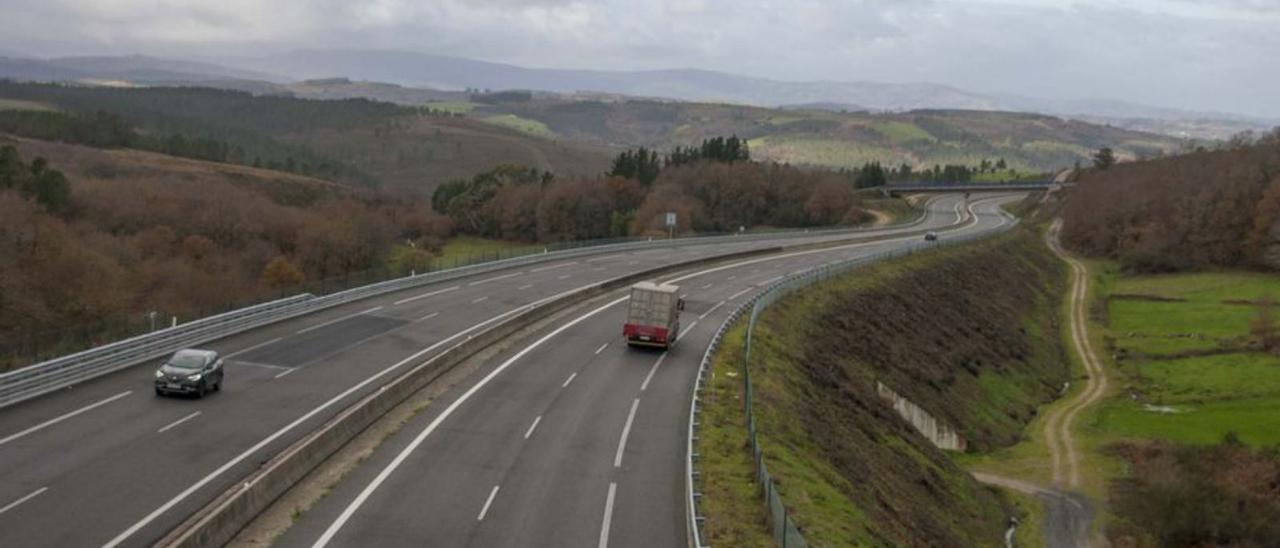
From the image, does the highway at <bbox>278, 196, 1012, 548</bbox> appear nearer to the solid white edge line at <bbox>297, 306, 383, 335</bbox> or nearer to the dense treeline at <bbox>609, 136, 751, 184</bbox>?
the solid white edge line at <bbox>297, 306, 383, 335</bbox>

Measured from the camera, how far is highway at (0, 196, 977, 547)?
22.7 meters

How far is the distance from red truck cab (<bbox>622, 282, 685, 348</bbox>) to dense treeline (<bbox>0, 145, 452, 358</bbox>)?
15.3 m

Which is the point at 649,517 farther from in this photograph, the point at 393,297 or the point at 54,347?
the point at 393,297

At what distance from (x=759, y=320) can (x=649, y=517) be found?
107ft

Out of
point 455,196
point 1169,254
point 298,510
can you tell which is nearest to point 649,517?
point 298,510

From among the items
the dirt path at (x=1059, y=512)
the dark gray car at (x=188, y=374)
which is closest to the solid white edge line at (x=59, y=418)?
the dark gray car at (x=188, y=374)

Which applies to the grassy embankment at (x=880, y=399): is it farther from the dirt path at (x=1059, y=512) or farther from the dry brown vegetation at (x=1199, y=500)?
the dry brown vegetation at (x=1199, y=500)

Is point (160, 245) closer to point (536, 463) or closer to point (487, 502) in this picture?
point (536, 463)

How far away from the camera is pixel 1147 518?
43.5 metres

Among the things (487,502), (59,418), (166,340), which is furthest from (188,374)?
(487,502)

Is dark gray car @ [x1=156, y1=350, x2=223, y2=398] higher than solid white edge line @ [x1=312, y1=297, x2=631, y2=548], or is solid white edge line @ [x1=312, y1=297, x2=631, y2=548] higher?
dark gray car @ [x1=156, y1=350, x2=223, y2=398]

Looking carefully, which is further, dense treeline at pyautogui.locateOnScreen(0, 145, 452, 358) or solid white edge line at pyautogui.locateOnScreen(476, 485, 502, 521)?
dense treeline at pyautogui.locateOnScreen(0, 145, 452, 358)

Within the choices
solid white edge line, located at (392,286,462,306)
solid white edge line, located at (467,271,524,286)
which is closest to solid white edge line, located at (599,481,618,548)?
solid white edge line, located at (392,286,462,306)

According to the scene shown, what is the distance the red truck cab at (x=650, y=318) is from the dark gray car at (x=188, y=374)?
18.4 metres
